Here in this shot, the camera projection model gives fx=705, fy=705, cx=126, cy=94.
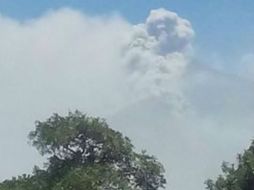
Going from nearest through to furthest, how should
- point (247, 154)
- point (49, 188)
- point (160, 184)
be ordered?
point (247, 154) < point (49, 188) < point (160, 184)

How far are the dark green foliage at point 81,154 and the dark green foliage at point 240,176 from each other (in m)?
6.11

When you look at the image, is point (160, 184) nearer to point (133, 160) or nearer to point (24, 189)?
point (133, 160)

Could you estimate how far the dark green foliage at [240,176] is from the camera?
1791 inches

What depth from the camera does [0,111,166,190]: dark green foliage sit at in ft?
164

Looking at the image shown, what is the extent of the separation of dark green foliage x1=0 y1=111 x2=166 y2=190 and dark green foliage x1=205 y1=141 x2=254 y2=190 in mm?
6114

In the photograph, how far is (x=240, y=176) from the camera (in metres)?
46.3

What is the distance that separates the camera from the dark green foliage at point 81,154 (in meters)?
49.9

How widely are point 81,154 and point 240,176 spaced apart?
462 inches

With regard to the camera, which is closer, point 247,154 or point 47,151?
point 247,154

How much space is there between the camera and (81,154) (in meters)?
50.9

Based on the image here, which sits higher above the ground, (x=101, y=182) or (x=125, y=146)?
(x=125, y=146)

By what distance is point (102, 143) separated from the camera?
50.5 metres

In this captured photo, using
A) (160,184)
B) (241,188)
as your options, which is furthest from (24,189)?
(241,188)

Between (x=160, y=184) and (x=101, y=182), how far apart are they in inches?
294
